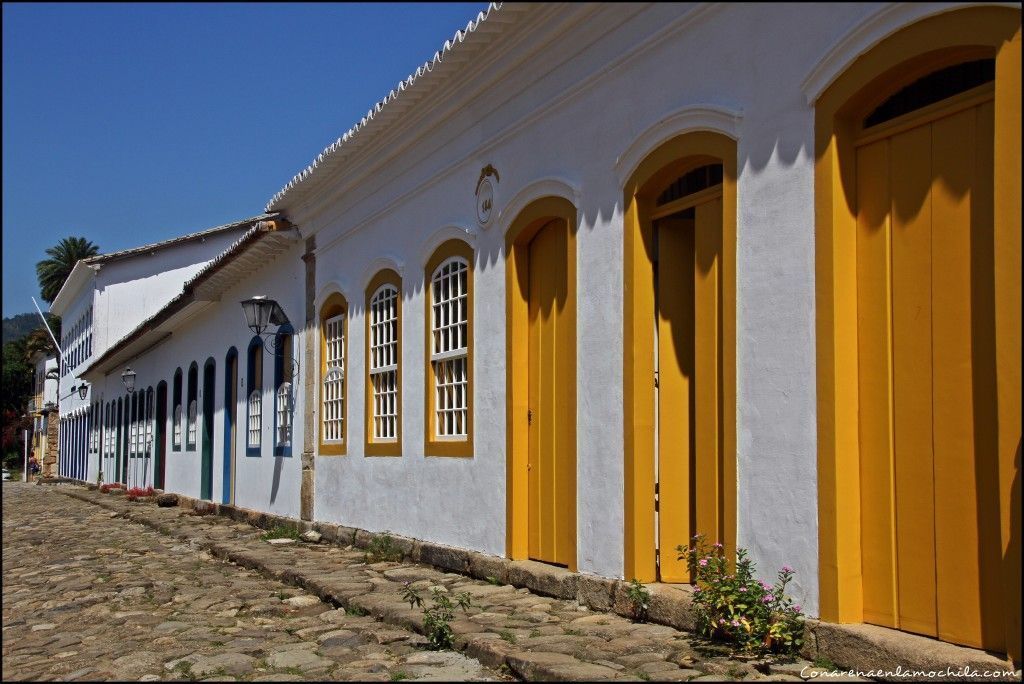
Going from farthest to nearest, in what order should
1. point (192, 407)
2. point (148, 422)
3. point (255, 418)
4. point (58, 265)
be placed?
1. point (58, 265)
2. point (148, 422)
3. point (192, 407)
4. point (255, 418)

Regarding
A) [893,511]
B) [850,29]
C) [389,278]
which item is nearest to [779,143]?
[850,29]

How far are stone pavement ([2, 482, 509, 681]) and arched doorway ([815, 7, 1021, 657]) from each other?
1937mm

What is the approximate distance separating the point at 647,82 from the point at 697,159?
0.66 meters

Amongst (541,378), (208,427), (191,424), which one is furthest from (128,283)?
(541,378)

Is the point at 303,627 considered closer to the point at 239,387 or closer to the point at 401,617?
the point at 401,617

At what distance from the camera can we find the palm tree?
2255 inches

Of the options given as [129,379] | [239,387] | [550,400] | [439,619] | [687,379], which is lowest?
[439,619]

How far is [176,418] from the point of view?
862 inches

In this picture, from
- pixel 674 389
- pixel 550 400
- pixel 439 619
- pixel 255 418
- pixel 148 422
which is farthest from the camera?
pixel 148 422

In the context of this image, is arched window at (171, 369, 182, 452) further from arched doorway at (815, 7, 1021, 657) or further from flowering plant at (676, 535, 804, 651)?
arched doorway at (815, 7, 1021, 657)

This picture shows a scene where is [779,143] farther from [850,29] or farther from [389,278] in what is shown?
[389,278]

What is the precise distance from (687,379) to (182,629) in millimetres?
3645

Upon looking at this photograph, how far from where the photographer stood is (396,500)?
33.7ft

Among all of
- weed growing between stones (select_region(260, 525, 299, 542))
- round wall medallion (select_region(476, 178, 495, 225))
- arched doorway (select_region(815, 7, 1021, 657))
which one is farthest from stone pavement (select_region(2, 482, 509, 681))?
round wall medallion (select_region(476, 178, 495, 225))
